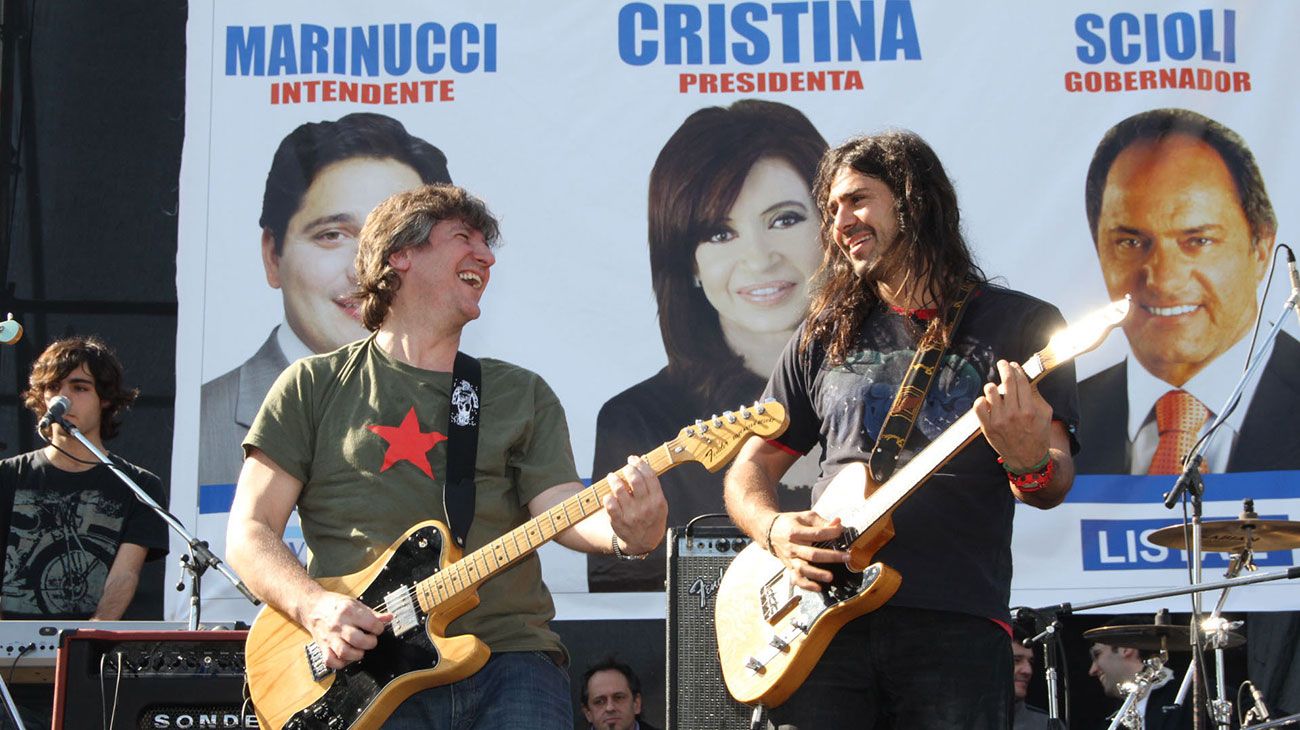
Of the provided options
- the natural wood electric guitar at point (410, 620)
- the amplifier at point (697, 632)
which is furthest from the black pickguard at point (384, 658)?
the amplifier at point (697, 632)

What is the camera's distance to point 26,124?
22.6 feet

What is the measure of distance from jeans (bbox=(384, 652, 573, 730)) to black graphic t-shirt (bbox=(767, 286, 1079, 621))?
790mm

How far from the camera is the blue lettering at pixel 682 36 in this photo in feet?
21.7

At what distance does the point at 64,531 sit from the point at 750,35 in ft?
12.5

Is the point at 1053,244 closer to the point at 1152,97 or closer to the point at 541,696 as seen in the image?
the point at 1152,97

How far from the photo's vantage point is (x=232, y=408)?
6363 millimetres

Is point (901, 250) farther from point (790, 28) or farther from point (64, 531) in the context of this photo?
point (64, 531)

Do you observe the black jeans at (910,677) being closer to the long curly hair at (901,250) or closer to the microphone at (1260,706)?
the long curly hair at (901,250)

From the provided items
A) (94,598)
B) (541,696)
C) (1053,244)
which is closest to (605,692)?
(94,598)

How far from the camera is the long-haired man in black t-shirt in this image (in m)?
2.86

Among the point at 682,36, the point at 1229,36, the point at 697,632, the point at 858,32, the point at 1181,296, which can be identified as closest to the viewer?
the point at 697,632

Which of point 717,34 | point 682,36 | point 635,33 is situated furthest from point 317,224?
point 717,34

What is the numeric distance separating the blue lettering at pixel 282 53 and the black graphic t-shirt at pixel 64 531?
2.09m

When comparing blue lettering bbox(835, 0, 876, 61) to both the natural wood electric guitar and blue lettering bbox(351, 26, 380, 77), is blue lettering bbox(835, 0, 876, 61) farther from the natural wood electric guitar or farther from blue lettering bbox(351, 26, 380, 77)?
the natural wood electric guitar
